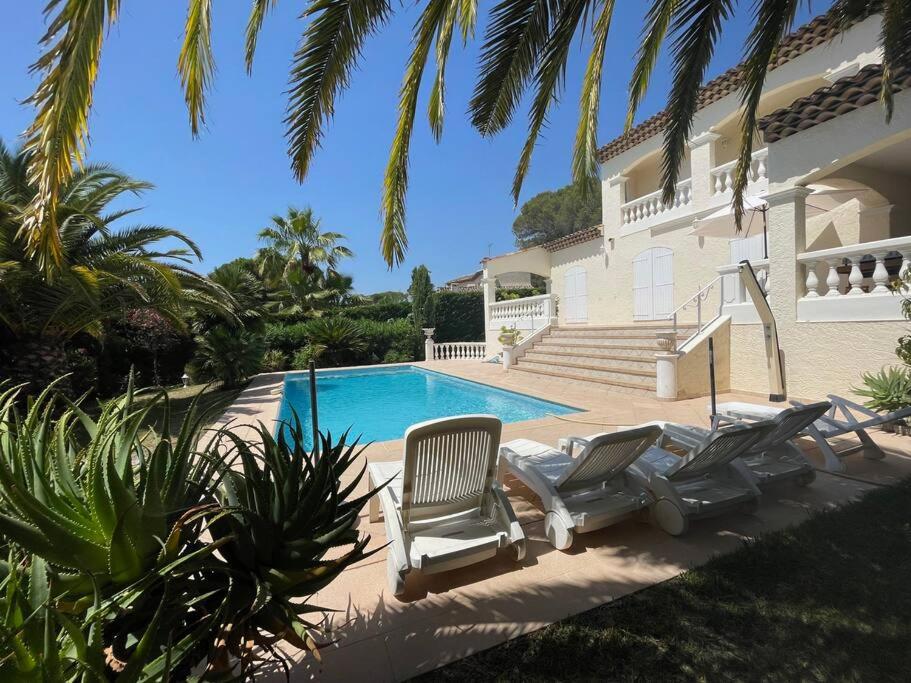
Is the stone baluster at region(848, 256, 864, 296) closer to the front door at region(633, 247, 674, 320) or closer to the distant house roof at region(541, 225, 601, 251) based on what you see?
the front door at region(633, 247, 674, 320)

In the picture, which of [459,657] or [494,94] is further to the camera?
[494,94]

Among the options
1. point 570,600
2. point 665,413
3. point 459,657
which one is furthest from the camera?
point 665,413

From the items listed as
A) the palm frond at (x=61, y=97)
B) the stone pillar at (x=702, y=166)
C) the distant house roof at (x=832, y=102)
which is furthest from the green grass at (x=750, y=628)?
the stone pillar at (x=702, y=166)

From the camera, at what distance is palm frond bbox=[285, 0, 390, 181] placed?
3035 mm

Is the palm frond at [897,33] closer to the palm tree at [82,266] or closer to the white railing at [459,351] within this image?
the palm tree at [82,266]

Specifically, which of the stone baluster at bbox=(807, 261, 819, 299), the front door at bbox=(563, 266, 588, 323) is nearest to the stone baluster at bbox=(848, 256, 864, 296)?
the stone baluster at bbox=(807, 261, 819, 299)

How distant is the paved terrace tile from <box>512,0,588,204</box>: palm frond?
3.84m

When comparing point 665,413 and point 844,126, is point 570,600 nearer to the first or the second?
point 665,413

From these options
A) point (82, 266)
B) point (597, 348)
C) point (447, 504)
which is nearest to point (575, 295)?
point (597, 348)

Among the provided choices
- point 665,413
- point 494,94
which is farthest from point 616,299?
point 494,94

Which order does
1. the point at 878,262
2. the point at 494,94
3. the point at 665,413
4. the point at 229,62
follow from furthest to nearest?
the point at 665,413, the point at 878,262, the point at 494,94, the point at 229,62

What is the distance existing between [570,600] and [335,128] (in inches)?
157

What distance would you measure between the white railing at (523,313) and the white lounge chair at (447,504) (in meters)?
14.6

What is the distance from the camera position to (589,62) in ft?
15.9
